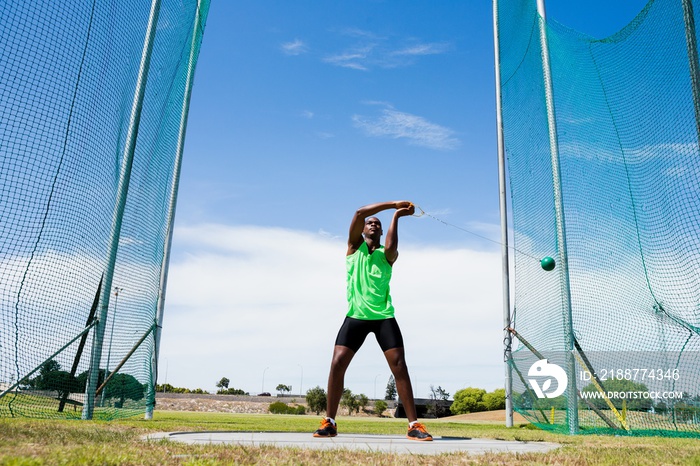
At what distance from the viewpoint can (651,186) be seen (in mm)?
6824

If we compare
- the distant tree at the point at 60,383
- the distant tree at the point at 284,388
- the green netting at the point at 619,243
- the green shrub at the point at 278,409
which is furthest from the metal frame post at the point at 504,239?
the distant tree at the point at 284,388

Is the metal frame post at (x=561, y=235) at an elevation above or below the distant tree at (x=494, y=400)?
above

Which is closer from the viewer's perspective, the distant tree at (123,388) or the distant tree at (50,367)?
the distant tree at (50,367)

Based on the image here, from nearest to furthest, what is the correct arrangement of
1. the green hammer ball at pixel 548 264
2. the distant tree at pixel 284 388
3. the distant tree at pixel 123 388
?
the distant tree at pixel 123 388
the green hammer ball at pixel 548 264
the distant tree at pixel 284 388

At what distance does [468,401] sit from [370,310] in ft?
93.0

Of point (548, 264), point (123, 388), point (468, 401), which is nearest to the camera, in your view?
Answer: point (123, 388)

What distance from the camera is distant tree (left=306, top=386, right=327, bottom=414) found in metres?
43.2

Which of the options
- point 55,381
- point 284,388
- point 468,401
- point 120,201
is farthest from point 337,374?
point 284,388

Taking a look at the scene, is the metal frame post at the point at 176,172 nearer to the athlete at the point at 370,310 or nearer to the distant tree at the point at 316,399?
the athlete at the point at 370,310

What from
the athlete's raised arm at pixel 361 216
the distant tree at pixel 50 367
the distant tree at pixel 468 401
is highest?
the athlete's raised arm at pixel 361 216

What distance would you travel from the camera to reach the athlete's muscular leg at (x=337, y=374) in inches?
181

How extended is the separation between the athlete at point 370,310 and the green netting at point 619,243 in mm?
3254

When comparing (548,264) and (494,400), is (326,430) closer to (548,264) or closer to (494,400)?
(548,264)

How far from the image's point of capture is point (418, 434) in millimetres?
4465
